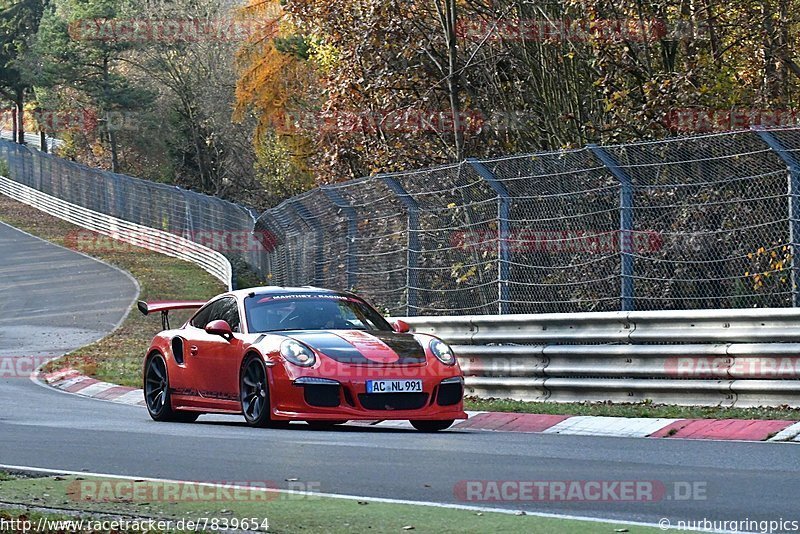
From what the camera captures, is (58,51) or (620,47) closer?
(620,47)

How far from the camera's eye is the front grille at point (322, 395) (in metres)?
11.4

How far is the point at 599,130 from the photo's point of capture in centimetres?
2184

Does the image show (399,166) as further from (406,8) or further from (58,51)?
(58,51)

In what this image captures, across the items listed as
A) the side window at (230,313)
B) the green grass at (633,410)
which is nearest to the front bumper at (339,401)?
the side window at (230,313)

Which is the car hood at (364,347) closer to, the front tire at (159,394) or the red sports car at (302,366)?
the red sports car at (302,366)

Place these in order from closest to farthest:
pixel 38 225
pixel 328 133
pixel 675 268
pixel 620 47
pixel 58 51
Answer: pixel 675 268 < pixel 620 47 < pixel 328 133 < pixel 38 225 < pixel 58 51

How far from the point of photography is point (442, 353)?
1198 cm

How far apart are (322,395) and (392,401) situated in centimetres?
55

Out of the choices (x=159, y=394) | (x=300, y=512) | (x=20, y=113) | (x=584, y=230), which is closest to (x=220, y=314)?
(x=159, y=394)

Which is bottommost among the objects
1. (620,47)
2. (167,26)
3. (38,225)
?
Result: (38,225)

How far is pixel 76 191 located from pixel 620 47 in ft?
127

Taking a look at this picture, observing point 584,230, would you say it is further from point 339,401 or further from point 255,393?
point 255,393

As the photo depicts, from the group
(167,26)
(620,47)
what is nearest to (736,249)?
(620,47)

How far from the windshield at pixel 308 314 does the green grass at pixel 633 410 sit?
1527 millimetres
